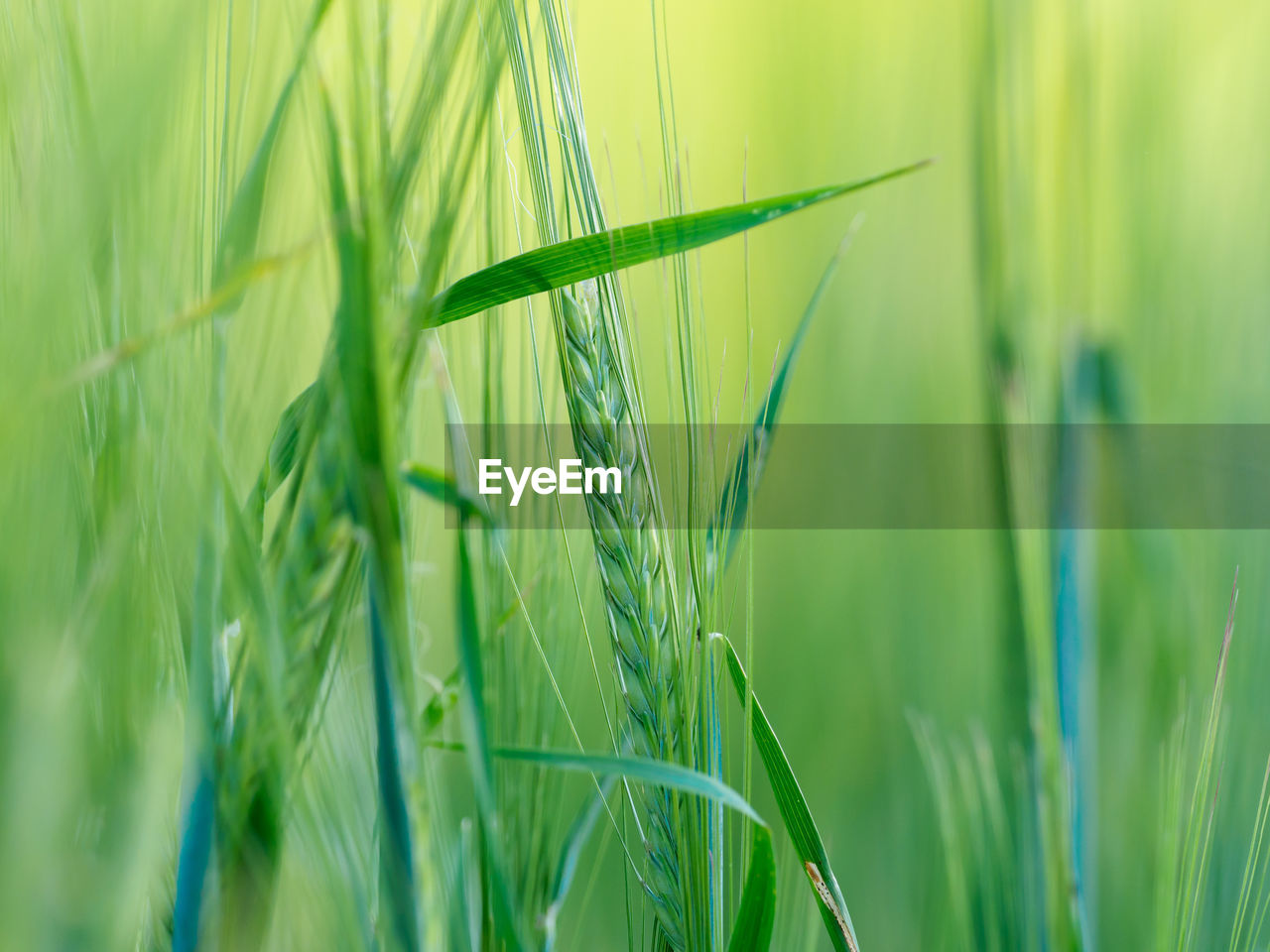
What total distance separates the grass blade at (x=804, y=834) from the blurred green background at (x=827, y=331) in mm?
126

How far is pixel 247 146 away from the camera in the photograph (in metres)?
0.25

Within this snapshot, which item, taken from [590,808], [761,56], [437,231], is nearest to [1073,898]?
[590,808]

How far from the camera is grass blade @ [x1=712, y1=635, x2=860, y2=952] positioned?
209mm

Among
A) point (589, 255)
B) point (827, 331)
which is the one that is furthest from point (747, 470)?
point (827, 331)

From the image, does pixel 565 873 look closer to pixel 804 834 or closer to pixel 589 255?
pixel 804 834

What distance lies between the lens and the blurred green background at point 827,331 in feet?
0.62

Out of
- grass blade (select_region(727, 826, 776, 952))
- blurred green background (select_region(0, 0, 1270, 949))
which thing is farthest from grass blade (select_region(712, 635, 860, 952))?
blurred green background (select_region(0, 0, 1270, 949))

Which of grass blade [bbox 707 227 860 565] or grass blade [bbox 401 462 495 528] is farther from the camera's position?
grass blade [bbox 707 227 860 565]

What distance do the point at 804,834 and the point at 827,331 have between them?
388 mm

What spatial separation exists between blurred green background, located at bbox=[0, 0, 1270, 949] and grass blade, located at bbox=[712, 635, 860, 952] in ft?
0.41

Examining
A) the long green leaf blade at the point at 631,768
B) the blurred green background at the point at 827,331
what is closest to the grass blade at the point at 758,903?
the long green leaf blade at the point at 631,768

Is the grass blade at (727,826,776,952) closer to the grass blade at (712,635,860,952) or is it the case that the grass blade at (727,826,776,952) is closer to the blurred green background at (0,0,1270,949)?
the grass blade at (712,635,860,952)

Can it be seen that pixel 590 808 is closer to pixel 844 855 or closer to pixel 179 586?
pixel 179 586

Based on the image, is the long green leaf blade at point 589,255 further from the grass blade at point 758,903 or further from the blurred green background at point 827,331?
the grass blade at point 758,903
